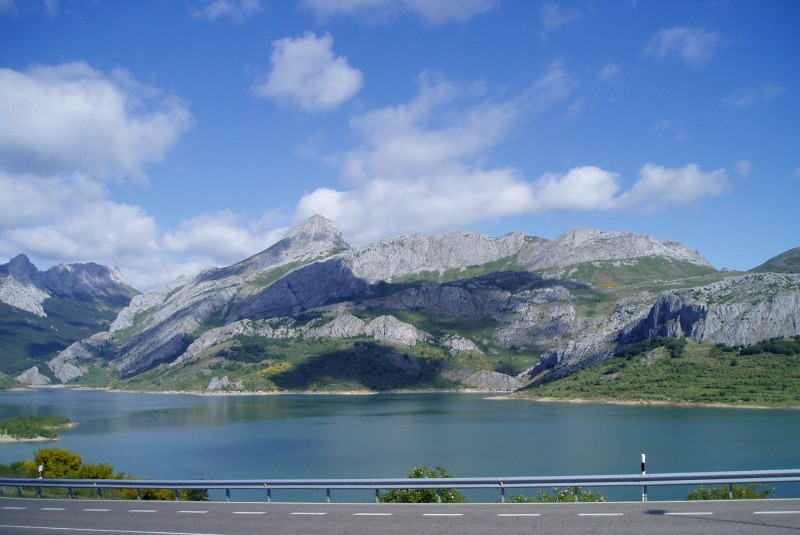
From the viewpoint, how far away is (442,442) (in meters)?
85.5

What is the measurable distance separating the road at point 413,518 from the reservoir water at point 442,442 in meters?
26.8

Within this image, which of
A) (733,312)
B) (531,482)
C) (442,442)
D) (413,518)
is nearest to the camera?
(413,518)

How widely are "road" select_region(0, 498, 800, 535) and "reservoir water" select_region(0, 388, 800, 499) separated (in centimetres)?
2684

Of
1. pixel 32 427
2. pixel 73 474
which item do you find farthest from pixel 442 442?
pixel 32 427

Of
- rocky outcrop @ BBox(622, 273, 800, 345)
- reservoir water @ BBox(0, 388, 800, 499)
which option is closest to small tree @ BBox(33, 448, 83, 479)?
reservoir water @ BBox(0, 388, 800, 499)

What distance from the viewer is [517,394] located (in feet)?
613

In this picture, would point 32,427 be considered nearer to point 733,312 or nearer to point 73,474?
point 73,474

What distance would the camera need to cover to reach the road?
1780 cm

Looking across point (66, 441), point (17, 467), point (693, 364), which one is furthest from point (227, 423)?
point (693, 364)

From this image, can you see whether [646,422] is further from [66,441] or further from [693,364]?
[66,441]

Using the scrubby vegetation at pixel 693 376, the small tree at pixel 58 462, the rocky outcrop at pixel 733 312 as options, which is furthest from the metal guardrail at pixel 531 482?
the rocky outcrop at pixel 733 312

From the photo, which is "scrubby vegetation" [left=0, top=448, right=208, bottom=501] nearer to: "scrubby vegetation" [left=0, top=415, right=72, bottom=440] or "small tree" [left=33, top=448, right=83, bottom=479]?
"small tree" [left=33, top=448, right=83, bottom=479]

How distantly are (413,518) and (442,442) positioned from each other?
66.6 m

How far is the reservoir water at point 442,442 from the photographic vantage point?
208ft
